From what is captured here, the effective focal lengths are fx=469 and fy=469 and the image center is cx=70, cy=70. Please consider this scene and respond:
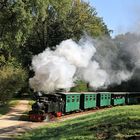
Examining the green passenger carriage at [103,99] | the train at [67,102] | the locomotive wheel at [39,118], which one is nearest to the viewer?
the locomotive wheel at [39,118]

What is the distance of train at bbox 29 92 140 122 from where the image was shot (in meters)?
36.9

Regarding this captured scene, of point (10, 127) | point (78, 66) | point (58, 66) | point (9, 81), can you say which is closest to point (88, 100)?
point (78, 66)

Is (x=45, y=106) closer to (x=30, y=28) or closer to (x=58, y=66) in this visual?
(x=58, y=66)

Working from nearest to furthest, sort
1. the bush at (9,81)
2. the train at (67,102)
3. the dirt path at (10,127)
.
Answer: the dirt path at (10,127), the train at (67,102), the bush at (9,81)

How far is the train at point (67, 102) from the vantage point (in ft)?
121

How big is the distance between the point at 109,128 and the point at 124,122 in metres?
1.39

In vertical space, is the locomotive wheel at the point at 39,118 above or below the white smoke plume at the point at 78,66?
below

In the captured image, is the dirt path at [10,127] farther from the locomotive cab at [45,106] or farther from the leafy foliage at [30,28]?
the leafy foliage at [30,28]

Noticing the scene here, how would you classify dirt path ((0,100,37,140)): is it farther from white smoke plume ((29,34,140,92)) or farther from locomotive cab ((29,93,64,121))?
white smoke plume ((29,34,140,92))

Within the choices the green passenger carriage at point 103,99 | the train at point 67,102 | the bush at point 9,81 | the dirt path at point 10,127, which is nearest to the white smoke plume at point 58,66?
the train at point 67,102

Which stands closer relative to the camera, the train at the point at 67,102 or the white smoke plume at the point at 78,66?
the train at the point at 67,102

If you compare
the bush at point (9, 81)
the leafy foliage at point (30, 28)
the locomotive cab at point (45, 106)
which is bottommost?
the locomotive cab at point (45, 106)

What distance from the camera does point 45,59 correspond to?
136ft

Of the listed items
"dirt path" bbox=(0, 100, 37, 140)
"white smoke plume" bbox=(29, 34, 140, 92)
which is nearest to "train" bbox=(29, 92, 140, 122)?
"white smoke plume" bbox=(29, 34, 140, 92)
